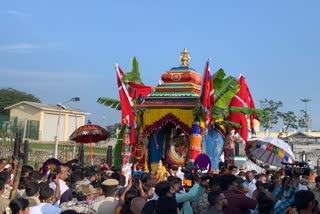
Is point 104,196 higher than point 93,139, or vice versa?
point 93,139

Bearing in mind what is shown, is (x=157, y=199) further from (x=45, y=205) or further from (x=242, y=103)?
(x=242, y=103)

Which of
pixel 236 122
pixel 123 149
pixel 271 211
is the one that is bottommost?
pixel 271 211

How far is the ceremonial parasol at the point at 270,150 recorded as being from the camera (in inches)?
352

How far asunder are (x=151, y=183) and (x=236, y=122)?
12.3 metres

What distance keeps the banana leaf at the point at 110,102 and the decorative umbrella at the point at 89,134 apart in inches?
80.6

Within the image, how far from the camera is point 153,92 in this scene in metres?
18.3

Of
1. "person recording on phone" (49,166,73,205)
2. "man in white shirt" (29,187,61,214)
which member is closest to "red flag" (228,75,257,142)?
"person recording on phone" (49,166,73,205)

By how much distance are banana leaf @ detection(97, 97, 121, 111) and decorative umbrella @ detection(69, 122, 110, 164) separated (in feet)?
6.72

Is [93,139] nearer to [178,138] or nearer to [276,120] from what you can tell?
[178,138]

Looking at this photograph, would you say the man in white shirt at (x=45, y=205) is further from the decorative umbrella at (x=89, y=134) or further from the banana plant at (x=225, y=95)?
the banana plant at (x=225, y=95)

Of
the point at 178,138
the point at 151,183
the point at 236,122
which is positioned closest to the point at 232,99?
the point at 236,122

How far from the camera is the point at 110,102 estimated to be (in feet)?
64.5

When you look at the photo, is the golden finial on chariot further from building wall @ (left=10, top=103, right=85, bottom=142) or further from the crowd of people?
building wall @ (left=10, top=103, right=85, bottom=142)

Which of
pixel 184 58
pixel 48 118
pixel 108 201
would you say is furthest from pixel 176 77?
pixel 48 118
